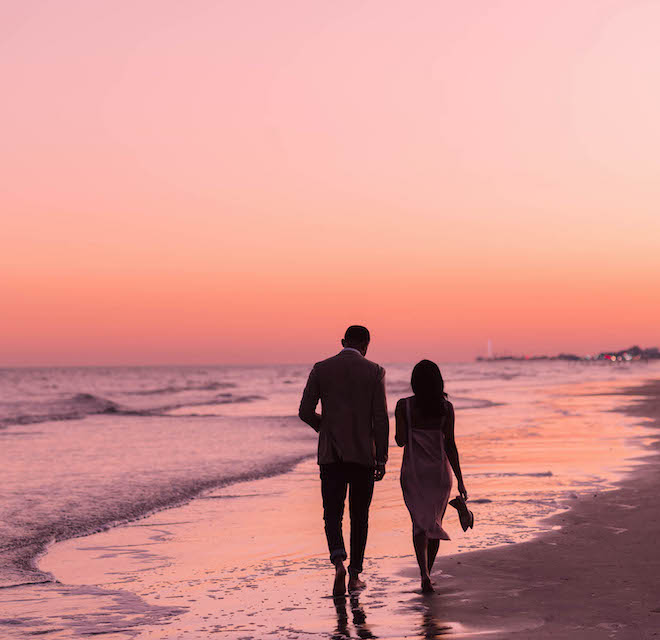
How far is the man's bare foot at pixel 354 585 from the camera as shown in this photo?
645 cm

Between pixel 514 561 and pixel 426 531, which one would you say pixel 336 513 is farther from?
pixel 514 561

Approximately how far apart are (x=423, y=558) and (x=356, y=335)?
1684mm

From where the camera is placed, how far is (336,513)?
6.71m

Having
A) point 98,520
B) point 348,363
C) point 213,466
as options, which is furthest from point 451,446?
point 213,466

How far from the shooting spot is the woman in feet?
21.2

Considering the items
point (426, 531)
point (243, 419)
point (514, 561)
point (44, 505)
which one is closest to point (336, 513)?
point (426, 531)

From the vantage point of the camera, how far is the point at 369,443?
667 cm

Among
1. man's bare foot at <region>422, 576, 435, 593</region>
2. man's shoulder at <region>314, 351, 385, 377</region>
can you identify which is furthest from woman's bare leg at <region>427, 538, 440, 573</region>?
man's shoulder at <region>314, 351, 385, 377</region>

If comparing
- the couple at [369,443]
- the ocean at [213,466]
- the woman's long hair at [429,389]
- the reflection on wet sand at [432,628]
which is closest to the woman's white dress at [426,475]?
the couple at [369,443]

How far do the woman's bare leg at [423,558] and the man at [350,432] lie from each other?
1.45 feet

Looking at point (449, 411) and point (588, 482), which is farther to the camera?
point (588, 482)

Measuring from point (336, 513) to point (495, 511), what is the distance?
3.68 metres

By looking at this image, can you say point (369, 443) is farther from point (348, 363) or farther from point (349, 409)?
point (348, 363)

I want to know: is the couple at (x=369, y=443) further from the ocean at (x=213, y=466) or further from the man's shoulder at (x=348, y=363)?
the ocean at (x=213, y=466)
